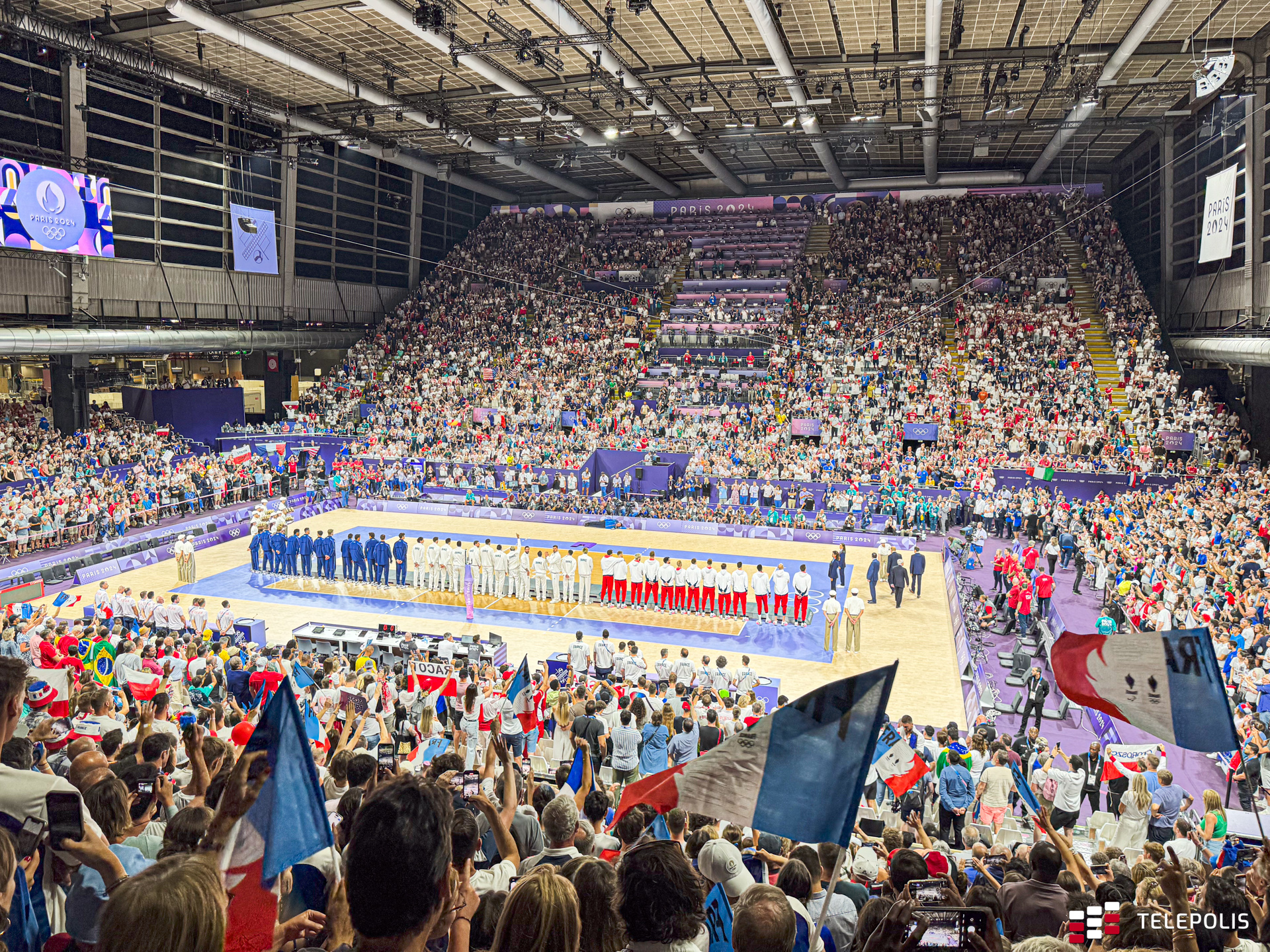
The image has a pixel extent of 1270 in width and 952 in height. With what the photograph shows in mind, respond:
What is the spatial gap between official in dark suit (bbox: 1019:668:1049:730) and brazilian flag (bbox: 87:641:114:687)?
45.4 feet

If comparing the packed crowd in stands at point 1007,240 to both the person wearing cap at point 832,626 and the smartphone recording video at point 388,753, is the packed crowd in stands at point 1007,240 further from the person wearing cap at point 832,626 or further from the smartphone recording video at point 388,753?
the smartphone recording video at point 388,753

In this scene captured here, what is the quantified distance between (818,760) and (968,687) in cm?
1208

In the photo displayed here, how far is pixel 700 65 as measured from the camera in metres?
29.5

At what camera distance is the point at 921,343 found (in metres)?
37.5

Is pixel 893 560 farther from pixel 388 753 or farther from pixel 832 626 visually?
pixel 388 753

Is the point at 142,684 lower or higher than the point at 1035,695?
higher

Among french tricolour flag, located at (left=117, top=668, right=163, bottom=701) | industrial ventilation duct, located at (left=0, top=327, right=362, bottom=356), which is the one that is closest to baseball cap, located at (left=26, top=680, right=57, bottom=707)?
french tricolour flag, located at (left=117, top=668, right=163, bottom=701)

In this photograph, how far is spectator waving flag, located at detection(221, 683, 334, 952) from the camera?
10.6 feet

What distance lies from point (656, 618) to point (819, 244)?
32.1 m

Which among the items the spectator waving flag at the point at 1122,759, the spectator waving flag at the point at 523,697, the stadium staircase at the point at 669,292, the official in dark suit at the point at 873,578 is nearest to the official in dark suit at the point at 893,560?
the official in dark suit at the point at 873,578

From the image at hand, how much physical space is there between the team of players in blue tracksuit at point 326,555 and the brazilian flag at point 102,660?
9442 millimetres

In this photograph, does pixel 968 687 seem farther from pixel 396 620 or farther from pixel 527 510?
pixel 527 510

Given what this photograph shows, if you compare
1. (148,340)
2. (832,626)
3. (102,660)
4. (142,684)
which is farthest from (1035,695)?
(148,340)

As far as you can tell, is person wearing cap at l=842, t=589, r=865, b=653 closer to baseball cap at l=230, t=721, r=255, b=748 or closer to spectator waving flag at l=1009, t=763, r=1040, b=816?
spectator waving flag at l=1009, t=763, r=1040, b=816
